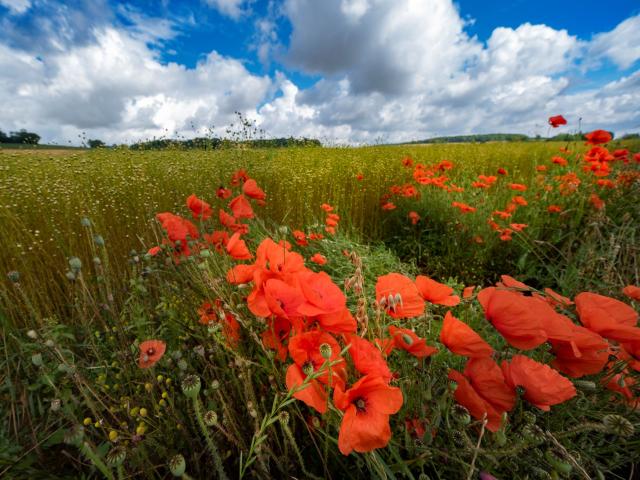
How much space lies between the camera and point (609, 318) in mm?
678

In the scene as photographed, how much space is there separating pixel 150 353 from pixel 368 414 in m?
0.68

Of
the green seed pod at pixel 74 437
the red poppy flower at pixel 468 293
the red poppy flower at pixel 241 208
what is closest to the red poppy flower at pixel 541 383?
the red poppy flower at pixel 468 293

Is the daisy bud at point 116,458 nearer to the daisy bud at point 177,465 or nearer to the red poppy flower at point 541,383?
the daisy bud at point 177,465

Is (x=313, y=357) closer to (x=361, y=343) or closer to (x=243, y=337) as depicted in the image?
(x=361, y=343)

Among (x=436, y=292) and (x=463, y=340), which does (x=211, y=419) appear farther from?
(x=436, y=292)

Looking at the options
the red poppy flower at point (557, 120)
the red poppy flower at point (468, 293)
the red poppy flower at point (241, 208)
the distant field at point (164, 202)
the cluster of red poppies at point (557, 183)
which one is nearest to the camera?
the red poppy flower at point (468, 293)

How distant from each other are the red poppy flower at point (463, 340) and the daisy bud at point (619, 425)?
21cm

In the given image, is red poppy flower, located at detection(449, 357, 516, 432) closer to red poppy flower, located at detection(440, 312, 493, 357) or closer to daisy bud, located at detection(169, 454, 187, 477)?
red poppy flower, located at detection(440, 312, 493, 357)

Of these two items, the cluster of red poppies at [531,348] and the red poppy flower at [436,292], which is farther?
the red poppy flower at [436,292]

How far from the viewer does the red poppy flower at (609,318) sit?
2.17 ft

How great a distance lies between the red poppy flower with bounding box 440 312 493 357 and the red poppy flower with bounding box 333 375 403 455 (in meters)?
0.21

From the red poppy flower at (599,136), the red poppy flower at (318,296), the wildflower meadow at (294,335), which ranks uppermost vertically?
the red poppy flower at (599,136)

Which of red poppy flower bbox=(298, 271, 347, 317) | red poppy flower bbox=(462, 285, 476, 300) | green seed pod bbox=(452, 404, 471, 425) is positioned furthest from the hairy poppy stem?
red poppy flower bbox=(462, 285, 476, 300)

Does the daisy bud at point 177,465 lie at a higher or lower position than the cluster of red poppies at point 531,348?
lower
